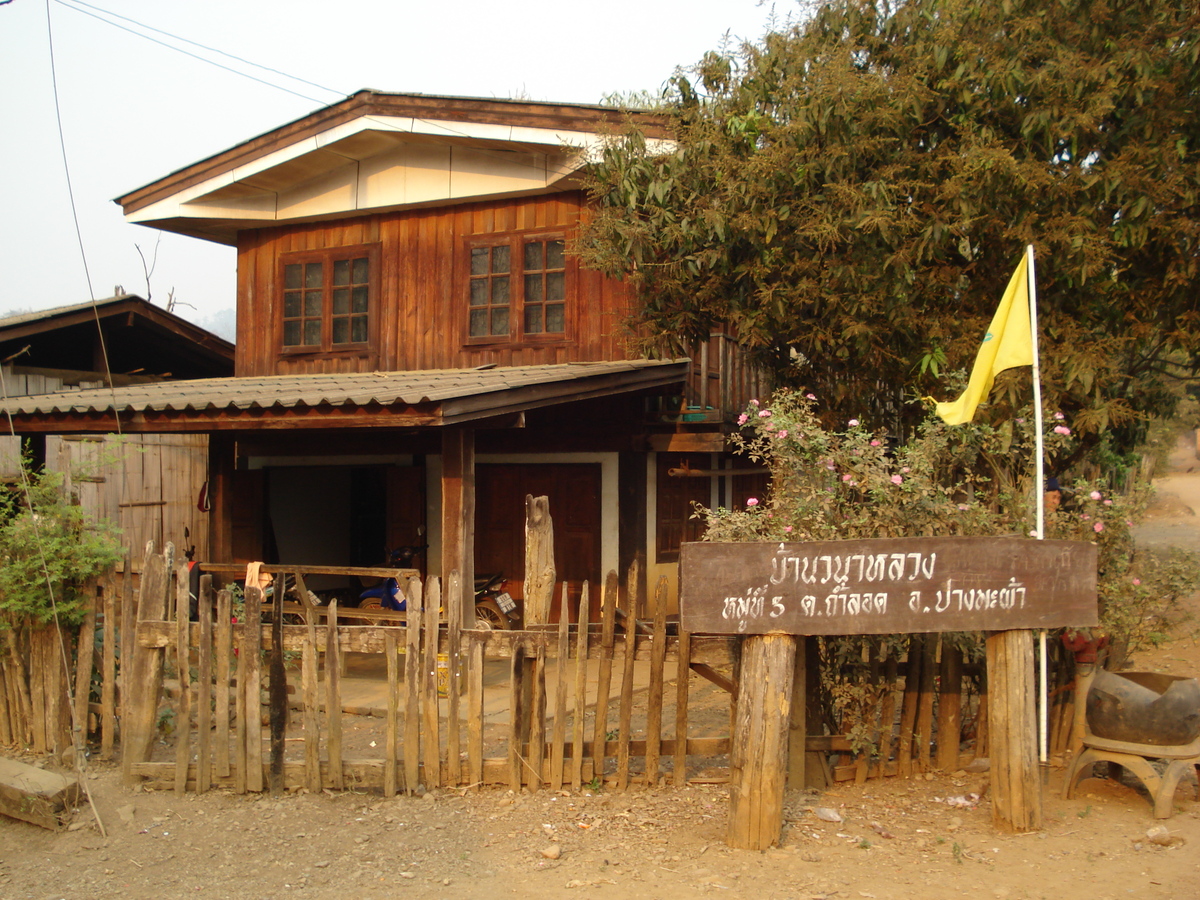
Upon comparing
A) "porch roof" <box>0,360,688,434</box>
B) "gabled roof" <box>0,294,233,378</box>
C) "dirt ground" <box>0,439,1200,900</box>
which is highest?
"gabled roof" <box>0,294,233,378</box>

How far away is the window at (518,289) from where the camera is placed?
10.8m

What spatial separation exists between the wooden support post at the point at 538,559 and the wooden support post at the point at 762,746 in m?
1.34

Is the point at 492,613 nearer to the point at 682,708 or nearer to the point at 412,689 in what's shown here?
the point at 412,689

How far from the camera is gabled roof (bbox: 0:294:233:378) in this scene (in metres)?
12.3

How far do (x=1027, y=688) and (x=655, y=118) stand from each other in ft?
20.1

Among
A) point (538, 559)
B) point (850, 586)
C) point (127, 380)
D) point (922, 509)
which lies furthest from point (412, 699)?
point (127, 380)

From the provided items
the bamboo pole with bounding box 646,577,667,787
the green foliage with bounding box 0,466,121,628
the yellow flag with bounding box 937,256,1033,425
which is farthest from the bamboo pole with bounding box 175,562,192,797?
the yellow flag with bounding box 937,256,1033,425

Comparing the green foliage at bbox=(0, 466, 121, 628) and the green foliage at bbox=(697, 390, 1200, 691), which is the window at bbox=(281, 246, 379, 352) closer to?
the green foliage at bbox=(0, 466, 121, 628)

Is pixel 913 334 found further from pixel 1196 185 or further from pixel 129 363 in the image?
pixel 129 363

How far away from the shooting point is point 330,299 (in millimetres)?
12016

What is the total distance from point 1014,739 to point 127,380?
491 inches

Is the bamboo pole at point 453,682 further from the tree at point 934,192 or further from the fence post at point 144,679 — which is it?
the tree at point 934,192

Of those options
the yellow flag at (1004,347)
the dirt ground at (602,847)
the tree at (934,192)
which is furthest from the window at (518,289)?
the dirt ground at (602,847)

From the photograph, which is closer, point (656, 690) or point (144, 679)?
point (656, 690)
